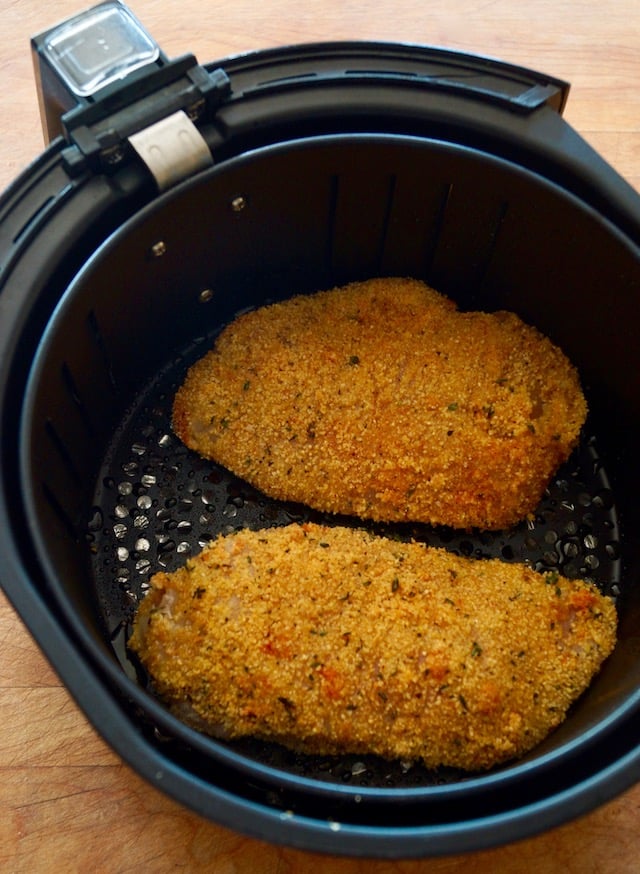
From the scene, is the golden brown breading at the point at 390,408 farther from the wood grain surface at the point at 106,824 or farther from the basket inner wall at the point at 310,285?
the wood grain surface at the point at 106,824

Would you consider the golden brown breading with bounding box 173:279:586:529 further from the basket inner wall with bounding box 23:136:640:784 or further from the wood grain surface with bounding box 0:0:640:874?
the wood grain surface with bounding box 0:0:640:874

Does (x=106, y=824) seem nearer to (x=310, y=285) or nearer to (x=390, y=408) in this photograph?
(x=390, y=408)

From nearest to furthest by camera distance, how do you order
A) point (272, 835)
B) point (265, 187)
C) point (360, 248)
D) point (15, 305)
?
point (272, 835) → point (15, 305) → point (265, 187) → point (360, 248)

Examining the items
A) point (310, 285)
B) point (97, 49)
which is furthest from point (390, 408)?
point (97, 49)

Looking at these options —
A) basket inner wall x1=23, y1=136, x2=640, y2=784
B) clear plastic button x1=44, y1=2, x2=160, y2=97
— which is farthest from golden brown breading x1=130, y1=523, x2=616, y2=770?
clear plastic button x1=44, y1=2, x2=160, y2=97

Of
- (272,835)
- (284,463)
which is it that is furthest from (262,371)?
(272,835)

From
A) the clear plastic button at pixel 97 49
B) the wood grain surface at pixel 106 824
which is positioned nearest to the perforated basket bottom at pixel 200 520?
the wood grain surface at pixel 106 824

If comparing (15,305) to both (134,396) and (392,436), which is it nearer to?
(134,396)
